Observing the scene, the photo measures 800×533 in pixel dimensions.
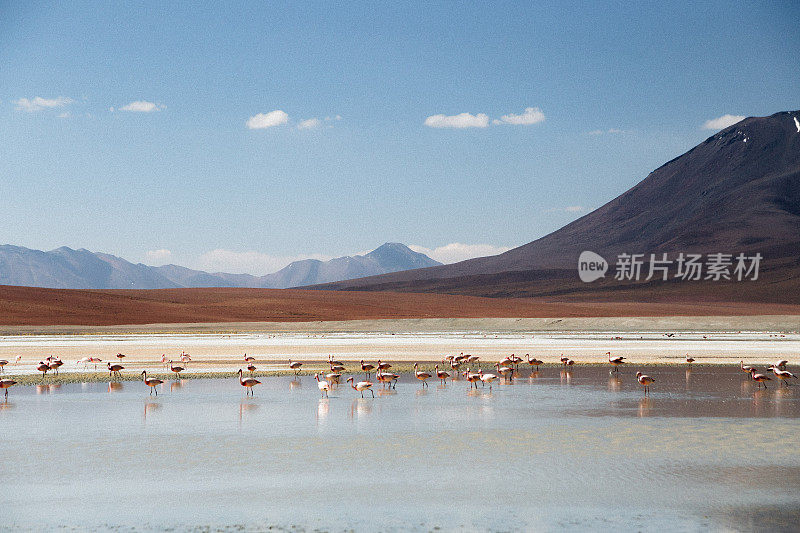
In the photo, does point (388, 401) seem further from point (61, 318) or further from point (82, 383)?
point (61, 318)

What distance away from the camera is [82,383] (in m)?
22.9

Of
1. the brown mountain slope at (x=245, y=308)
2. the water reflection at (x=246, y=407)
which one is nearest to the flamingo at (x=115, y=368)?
the water reflection at (x=246, y=407)

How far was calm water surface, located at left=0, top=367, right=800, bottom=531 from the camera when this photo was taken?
8.86 meters

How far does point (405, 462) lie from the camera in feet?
38.0

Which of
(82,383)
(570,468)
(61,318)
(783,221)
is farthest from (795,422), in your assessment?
(783,221)

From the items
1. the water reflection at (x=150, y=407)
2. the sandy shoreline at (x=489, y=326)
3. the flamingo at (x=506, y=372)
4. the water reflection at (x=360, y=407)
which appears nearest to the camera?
the water reflection at (x=360, y=407)

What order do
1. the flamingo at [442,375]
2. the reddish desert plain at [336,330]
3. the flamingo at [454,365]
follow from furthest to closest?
the reddish desert plain at [336,330] < the flamingo at [454,365] < the flamingo at [442,375]

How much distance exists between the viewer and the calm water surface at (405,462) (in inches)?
349

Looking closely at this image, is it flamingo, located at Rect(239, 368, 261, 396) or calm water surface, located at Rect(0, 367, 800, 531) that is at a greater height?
flamingo, located at Rect(239, 368, 261, 396)

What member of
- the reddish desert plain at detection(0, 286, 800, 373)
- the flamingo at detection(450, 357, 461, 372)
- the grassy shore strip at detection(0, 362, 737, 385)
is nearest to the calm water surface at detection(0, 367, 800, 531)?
the grassy shore strip at detection(0, 362, 737, 385)

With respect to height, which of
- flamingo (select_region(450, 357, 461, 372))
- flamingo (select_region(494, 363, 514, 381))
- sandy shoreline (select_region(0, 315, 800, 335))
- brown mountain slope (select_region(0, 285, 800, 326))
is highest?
brown mountain slope (select_region(0, 285, 800, 326))

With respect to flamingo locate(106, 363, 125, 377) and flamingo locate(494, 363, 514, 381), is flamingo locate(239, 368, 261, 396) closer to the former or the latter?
flamingo locate(106, 363, 125, 377)

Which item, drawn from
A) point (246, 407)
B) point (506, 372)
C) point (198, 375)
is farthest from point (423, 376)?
point (198, 375)

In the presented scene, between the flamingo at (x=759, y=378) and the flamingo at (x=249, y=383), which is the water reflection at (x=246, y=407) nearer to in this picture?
the flamingo at (x=249, y=383)
